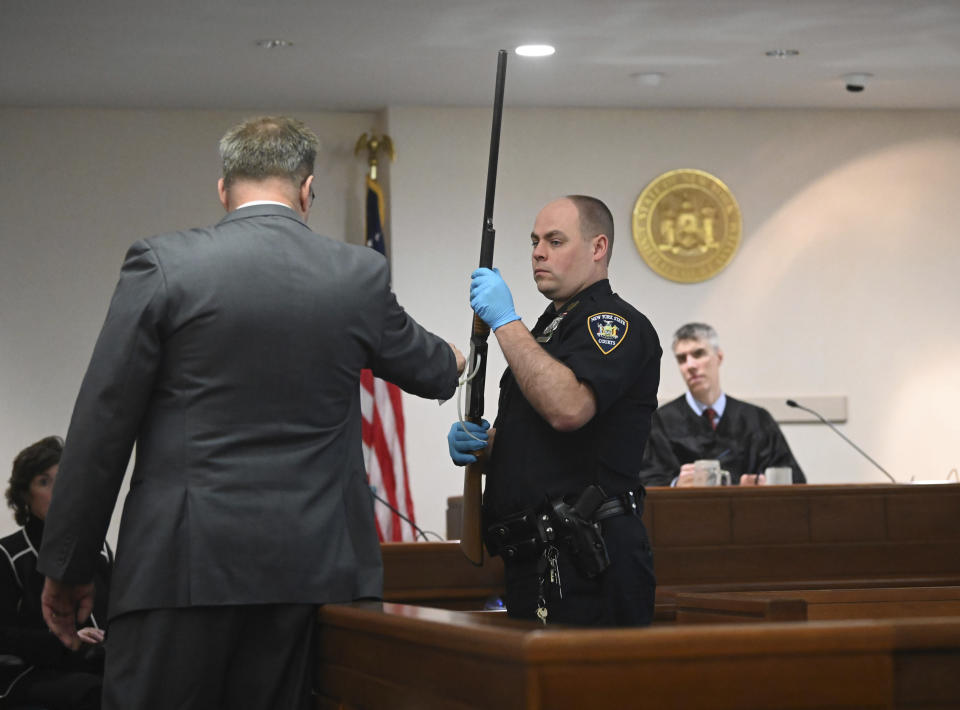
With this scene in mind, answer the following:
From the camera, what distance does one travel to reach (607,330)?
104 inches

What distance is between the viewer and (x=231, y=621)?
200 centimetres

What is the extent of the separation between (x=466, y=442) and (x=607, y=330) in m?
0.38

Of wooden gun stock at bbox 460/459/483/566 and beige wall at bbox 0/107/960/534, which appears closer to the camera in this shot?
wooden gun stock at bbox 460/459/483/566

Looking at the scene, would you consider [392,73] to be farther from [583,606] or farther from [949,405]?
[583,606]

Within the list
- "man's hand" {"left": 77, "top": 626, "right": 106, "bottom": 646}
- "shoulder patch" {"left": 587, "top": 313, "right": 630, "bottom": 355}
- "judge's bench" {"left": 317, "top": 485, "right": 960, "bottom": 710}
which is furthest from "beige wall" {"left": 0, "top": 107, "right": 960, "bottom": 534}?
"judge's bench" {"left": 317, "top": 485, "right": 960, "bottom": 710}

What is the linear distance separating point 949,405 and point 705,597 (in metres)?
5.99

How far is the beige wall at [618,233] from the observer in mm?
6879

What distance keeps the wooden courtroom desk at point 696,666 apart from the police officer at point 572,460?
97 centimetres

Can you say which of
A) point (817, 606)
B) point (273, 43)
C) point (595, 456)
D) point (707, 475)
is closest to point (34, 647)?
point (595, 456)

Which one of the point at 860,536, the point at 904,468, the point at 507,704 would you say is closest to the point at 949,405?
the point at 904,468

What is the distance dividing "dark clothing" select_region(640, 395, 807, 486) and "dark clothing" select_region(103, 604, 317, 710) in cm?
370

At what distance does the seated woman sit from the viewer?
3.94m

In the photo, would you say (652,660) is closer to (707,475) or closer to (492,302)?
(492,302)

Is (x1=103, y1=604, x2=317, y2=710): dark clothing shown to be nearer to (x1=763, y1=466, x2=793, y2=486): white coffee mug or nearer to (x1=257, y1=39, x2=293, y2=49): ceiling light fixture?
(x1=763, y1=466, x2=793, y2=486): white coffee mug
